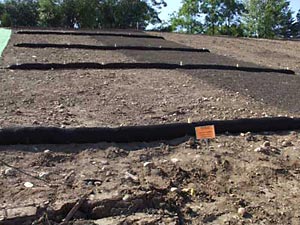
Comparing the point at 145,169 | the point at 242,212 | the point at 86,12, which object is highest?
the point at 86,12

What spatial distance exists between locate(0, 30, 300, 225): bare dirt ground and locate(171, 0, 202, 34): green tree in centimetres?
2000

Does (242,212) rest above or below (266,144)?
below

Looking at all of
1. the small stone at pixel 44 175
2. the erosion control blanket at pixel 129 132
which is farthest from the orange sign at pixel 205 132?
the small stone at pixel 44 175

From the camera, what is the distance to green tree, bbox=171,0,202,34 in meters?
22.9

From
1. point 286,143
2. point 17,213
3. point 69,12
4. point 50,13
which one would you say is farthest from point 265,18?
point 17,213

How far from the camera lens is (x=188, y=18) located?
23.5 meters

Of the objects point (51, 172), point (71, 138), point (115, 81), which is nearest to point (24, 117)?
point (71, 138)

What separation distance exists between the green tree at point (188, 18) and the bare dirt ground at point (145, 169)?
19997 millimetres

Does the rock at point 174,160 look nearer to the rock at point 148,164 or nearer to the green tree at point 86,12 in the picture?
the rock at point 148,164

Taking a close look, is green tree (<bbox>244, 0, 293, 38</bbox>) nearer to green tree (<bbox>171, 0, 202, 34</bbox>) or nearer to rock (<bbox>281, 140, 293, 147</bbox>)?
green tree (<bbox>171, 0, 202, 34</bbox>)

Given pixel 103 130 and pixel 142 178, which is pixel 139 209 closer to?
pixel 142 178

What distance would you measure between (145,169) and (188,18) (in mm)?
22251

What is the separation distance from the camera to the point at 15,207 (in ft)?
5.77

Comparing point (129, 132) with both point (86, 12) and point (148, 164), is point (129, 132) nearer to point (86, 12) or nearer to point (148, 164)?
point (148, 164)
